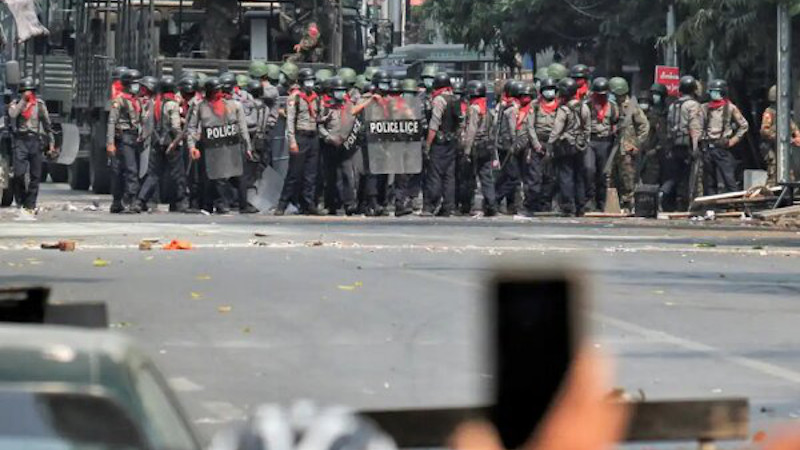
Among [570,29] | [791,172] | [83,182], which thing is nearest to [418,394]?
[791,172]

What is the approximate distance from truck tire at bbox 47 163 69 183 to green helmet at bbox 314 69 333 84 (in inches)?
585

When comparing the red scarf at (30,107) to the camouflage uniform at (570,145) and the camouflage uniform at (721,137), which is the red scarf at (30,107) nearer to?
the camouflage uniform at (570,145)

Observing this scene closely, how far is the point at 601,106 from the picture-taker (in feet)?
115

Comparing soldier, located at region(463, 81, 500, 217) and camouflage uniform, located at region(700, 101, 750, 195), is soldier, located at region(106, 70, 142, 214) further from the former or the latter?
camouflage uniform, located at region(700, 101, 750, 195)

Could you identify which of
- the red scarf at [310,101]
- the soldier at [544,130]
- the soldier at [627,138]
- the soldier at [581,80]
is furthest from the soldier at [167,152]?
the soldier at [627,138]

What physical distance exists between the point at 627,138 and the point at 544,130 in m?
1.83

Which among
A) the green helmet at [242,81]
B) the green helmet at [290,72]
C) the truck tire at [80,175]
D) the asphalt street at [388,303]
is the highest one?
the green helmet at [290,72]

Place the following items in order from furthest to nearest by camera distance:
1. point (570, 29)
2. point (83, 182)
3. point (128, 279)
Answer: point (570, 29) → point (83, 182) → point (128, 279)

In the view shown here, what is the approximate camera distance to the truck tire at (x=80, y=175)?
4356cm

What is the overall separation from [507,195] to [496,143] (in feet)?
3.38

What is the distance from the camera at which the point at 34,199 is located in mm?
33594

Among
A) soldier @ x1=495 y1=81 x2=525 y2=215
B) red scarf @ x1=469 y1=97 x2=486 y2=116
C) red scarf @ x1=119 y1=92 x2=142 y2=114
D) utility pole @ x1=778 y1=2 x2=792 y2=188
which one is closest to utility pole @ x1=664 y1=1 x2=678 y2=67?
soldier @ x1=495 y1=81 x2=525 y2=215

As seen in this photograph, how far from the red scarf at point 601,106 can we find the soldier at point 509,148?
113cm

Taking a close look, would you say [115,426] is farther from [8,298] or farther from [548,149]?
[548,149]
